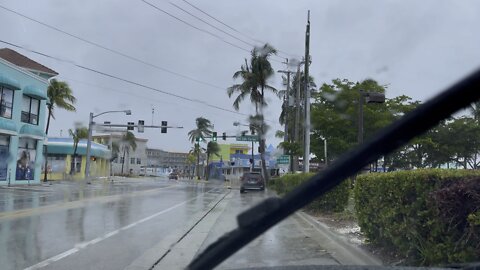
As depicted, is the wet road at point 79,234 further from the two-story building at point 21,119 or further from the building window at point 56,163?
the building window at point 56,163

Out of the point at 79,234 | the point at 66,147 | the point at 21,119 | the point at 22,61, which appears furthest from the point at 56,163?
the point at 79,234

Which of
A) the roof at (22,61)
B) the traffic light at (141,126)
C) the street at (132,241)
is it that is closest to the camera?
A: the street at (132,241)

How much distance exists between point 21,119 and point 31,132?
1132mm

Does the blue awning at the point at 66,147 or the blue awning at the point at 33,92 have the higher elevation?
the blue awning at the point at 33,92

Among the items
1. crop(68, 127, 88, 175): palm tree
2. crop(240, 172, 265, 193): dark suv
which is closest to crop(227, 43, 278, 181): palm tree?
crop(240, 172, 265, 193): dark suv

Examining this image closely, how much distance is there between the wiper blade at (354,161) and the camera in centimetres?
267

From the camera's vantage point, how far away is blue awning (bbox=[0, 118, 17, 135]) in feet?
107

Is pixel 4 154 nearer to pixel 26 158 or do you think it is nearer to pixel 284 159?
pixel 26 158

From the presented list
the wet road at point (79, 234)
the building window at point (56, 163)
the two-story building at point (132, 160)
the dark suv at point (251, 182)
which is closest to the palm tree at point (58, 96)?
the building window at point (56, 163)

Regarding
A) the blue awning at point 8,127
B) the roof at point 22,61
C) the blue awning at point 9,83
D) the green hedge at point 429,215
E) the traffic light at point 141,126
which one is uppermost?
the roof at point 22,61

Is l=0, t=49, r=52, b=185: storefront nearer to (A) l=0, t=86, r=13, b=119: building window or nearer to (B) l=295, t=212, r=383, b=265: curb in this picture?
(A) l=0, t=86, r=13, b=119: building window

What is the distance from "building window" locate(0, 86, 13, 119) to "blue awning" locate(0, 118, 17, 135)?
490 mm

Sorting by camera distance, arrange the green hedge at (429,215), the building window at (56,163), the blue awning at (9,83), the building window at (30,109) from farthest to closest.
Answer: the building window at (56,163) < the building window at (30,109) < the blue awning at (9,83) < the green hedge at (429,215)

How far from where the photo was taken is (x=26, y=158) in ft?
123
